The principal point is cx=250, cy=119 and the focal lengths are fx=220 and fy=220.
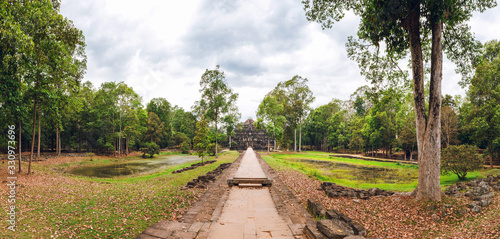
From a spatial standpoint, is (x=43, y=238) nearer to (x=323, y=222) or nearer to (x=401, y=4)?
(x=323, y=222)

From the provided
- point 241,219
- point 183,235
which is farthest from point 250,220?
point 183,235

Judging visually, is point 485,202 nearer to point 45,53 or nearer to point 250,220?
point 250,220

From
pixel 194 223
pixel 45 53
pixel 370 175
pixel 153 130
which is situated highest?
pixel 45 53

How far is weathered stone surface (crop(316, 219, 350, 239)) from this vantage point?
3.77m

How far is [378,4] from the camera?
6.16 metres

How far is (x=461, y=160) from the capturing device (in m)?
12.8

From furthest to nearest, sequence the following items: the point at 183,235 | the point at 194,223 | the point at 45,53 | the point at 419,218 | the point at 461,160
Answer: the point at 461,160
the point at 45,53
the point at 419,218
the point at 194,223
the point at 183,235

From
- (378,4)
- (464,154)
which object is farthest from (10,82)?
(464,154)

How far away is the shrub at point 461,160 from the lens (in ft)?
41.5

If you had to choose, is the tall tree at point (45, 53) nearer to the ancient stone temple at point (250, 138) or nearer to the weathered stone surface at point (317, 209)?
the weathered stone surface at point (317, 209)

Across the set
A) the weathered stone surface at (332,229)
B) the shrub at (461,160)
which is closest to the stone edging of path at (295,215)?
the weathered stone surface at (332,229)

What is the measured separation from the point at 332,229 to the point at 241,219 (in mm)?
2157

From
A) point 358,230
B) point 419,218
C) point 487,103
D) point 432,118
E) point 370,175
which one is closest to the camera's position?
point 358,230

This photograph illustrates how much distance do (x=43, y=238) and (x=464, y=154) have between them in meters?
18.2
